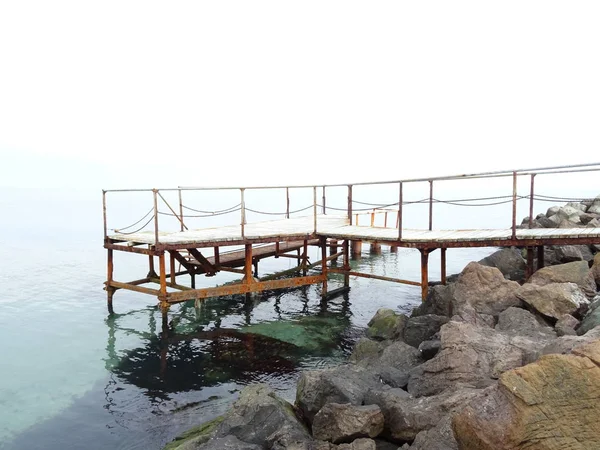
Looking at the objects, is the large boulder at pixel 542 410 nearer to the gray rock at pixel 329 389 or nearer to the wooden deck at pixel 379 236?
the gray rock at pixel 329 389

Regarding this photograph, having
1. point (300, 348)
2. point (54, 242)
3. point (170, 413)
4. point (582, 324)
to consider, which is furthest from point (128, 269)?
point (582, 324)

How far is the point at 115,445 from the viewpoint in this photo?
23.4 feet

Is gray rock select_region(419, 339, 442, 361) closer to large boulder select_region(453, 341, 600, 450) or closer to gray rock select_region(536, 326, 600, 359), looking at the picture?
gray rock select_region(536, 326, 600, 359)

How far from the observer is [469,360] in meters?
6.38

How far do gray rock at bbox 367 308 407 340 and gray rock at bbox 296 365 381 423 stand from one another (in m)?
Answer: 3.41

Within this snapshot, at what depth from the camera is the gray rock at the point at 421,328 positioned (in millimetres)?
8992

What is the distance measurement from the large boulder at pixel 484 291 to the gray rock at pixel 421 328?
0.44 m

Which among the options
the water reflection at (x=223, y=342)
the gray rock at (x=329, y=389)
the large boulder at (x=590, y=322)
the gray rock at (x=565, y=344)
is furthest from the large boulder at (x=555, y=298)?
the water reflection at (x=223, y=342)

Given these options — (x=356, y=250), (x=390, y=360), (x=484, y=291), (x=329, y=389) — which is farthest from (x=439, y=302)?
(x=356, y=250)

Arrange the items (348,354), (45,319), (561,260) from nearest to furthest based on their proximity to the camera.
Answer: (348,354) → (561,260) → (45,319)

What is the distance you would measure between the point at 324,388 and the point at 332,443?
92 cm

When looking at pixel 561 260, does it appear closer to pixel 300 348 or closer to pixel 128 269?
pixel 300 348

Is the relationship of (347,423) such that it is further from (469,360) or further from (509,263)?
(509,263)

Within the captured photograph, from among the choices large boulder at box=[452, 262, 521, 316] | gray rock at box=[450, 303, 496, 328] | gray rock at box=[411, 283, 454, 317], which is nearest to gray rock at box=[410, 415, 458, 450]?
gray rock at box=[450, 303, 496, 328]
